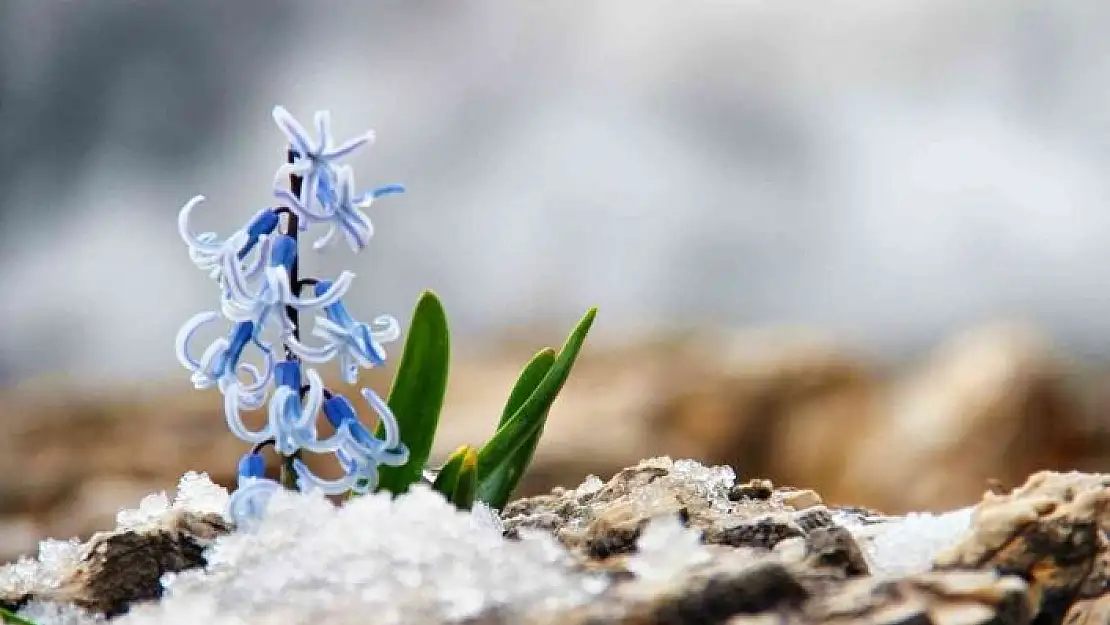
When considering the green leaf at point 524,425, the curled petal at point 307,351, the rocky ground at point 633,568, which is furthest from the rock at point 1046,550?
the curled petal at point 307,351

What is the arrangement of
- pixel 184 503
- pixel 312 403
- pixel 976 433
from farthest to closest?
1. pixel 976 433
2. pixel 184 503
3. pixel 312 403

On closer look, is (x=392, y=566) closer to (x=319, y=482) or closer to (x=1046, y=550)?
(x=319, y=482)

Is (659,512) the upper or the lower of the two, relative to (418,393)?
lower

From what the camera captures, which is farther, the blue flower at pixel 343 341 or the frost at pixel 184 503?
the frost at pixel 184 503

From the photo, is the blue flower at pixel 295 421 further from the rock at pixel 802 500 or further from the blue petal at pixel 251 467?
the rock at pixel 802 500

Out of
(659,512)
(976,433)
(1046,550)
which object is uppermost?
(976,433)

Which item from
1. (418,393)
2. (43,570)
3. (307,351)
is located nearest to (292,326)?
(307,351)

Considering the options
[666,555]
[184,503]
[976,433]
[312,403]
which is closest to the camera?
[666,555]
